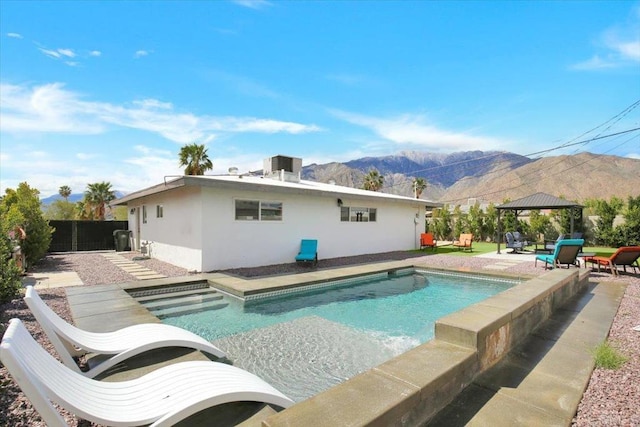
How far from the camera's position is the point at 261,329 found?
548cm

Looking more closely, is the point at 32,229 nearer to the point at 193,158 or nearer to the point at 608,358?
the point at 608,358

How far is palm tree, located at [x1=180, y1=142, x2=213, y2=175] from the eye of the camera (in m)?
31.2

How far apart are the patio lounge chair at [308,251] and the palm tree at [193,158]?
2330 centimetres

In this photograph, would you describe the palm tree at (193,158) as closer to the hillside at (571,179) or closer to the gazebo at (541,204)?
the gazebo at (541,204)

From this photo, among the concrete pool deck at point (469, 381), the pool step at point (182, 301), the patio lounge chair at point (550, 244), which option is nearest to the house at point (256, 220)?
the pool step at point (182, 301)

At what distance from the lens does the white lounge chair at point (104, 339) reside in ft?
9.95

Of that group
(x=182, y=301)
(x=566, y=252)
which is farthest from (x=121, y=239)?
(x=566, y=252)

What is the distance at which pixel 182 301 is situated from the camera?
7180 mm

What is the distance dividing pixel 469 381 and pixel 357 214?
11.9m

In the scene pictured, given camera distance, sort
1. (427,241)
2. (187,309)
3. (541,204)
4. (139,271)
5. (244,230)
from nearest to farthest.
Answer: (187,309) → (139,271) → (244,230) → (541,204) → (427,241)

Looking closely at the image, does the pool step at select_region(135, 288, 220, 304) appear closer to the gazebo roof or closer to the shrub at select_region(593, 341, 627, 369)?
the shrub at select_region(593, 341, 627, 369)

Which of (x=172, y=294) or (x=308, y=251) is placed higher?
(x=308, y=251)

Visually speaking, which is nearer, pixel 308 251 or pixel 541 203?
pixel 308 251

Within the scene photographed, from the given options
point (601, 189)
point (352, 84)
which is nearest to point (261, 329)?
point (352, 84)
